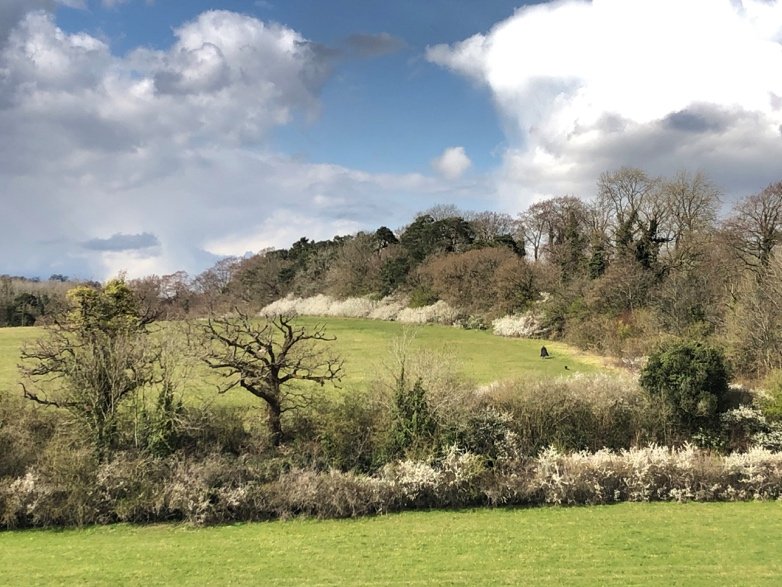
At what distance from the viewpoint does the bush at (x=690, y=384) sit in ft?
55.3

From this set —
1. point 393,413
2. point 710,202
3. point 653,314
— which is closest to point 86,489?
point 393,413

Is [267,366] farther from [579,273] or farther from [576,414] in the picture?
[579,273]

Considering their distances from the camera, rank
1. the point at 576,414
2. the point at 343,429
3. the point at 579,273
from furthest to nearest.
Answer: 1. the point at 579,273
2. the point at 576,414
3. the point at 343,429

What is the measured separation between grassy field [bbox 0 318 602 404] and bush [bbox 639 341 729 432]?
3996 mm

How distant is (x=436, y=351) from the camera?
18.6 metres

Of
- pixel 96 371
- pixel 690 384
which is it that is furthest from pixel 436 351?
pixel 96 371

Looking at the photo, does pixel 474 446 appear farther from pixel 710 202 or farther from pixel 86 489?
pixel 710 202

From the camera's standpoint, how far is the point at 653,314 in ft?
99.2

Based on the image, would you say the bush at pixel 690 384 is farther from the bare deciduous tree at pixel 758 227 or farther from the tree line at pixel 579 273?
the bare deciduous tree at pixel 758 227

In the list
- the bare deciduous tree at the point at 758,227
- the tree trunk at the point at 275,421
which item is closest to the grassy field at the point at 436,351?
the tree trunk at the point at 275,421

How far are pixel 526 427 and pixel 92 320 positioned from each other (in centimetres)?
1381

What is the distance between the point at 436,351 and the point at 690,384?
755 centimetres

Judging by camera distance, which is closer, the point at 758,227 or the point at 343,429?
the point at 343,429

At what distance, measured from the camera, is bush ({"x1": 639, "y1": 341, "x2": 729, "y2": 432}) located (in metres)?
16.9
